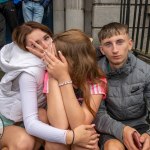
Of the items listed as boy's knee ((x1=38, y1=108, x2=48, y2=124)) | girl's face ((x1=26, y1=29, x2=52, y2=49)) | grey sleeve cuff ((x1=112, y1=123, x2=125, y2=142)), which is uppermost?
girl's face ((x1=26, y1=29, x2=52, y2=49))

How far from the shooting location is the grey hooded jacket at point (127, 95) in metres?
2.46

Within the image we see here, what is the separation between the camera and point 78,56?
2268mm

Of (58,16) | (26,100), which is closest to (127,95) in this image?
(26,100)

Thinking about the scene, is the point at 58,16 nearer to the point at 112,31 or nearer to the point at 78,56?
the point at 112,31

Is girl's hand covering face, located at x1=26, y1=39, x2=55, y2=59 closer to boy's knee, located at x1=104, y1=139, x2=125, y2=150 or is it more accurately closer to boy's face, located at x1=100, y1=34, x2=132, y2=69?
boy's face, located at x1=100, y1=34, x2=132, y2=69

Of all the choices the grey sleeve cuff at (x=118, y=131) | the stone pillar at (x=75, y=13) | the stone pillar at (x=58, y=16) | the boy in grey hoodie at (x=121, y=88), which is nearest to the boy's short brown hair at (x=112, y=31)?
the boy in grey hoodie at (x=121, y=88)

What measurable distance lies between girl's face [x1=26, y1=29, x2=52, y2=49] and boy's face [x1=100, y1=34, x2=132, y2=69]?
0.47 metres

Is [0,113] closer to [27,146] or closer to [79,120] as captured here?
[27,146]

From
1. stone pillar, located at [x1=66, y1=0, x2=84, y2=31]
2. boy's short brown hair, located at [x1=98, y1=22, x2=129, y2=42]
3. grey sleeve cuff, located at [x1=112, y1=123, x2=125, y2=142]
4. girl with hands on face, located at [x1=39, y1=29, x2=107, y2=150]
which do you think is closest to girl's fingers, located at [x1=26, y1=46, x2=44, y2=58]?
Answer: girl with hands on face, located at [x1=39, y1=29, x2=107, y2=150]

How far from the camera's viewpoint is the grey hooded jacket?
2459mm

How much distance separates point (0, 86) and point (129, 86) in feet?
3.50

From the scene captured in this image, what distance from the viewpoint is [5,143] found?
91.4 inches

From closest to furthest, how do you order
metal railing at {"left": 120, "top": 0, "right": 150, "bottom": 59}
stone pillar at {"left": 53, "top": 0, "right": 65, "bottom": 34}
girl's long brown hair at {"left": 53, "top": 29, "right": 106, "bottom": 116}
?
1. girl's long brown hair at {"left": 53, "top": 29, "right": 106, "bottom": 116}
2. metal railing at {"left": 120, "top": 0, "right": 150, "bottom": 59}
3. stone pillar at {"left": 53, "top": 0, "right": 65, "bottom": 34}

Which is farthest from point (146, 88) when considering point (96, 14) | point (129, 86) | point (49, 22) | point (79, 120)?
point (49, 22)
